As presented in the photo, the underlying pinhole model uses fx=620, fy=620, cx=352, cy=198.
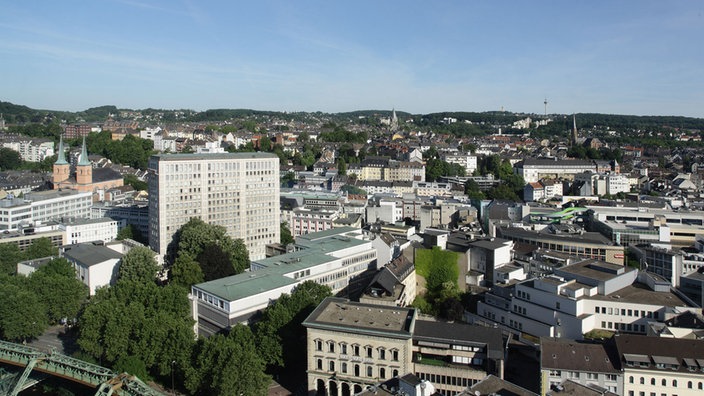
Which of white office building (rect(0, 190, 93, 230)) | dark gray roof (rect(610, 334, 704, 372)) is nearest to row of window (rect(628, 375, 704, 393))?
dark gray roof (rect(610, 334, 704, 372))

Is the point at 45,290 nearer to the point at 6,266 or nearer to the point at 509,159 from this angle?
the point at 6,266

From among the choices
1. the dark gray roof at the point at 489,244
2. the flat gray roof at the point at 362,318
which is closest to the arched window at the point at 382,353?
the flat gray roof at the point at 362,318

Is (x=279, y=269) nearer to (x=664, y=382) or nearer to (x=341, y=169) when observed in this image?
(x=664, y=382)

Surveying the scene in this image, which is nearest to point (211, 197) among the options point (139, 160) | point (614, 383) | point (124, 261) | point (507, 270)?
point (124, 261)

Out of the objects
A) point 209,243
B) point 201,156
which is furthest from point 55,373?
point 201,156

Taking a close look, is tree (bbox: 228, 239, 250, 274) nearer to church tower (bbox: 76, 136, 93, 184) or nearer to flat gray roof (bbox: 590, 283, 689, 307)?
flat gray roof (bbox: 590, 283, 689, 307)

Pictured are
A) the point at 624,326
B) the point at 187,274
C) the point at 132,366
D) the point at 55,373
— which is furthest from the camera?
the point at 187,274
